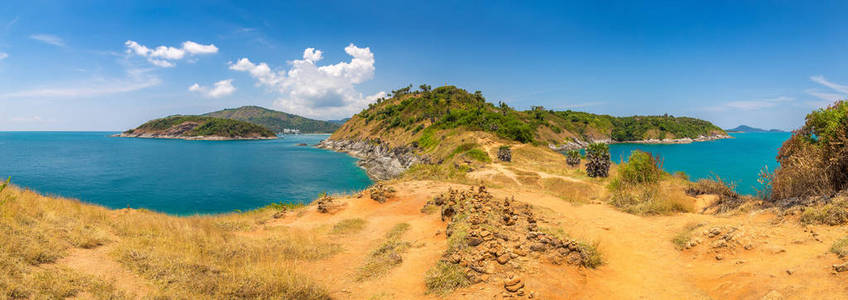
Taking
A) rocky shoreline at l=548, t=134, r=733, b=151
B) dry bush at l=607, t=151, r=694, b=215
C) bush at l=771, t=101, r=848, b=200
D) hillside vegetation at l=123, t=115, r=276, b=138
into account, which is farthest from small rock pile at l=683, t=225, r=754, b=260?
hillside vegetation at l=123, t=115, r=276, b=138

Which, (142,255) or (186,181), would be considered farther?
(186,181)

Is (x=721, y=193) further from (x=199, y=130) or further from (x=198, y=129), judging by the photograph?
(x=198, y=129)

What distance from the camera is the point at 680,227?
1100cm

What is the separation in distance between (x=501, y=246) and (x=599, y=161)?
101 feet

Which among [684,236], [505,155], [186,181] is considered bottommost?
[186,181]

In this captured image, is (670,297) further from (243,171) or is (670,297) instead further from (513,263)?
(243,171)

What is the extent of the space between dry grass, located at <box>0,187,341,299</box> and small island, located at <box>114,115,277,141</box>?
187925 millimetres

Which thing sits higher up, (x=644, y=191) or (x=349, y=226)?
(x=644, y=191)

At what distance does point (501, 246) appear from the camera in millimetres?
8438

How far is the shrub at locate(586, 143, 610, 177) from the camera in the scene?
3388cm

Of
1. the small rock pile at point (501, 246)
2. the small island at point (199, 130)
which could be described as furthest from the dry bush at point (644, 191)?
the small island at point (199, 130)

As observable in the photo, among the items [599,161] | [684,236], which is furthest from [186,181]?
[684,236]

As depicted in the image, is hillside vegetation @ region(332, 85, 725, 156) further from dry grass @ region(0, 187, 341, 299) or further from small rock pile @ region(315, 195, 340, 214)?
dry grass @ region(0, 187, 341, 299)

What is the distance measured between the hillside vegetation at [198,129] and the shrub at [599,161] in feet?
610
